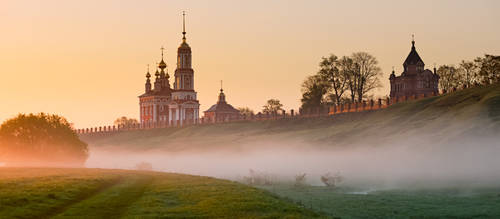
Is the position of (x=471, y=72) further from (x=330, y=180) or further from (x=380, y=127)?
(x=330, y=180)

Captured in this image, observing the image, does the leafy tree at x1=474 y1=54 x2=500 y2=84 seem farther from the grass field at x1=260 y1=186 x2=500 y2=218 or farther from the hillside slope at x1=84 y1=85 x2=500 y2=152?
the grass field at x1=260 y1=186 x2=500 y2=218

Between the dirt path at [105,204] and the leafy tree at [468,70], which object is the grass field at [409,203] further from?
the leafy tree at [468,70]

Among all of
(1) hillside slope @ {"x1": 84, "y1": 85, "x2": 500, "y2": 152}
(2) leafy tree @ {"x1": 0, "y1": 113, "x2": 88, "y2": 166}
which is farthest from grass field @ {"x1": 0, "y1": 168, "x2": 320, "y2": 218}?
(1) hillside slope @ {"x1": 84, "y1": 85, "x2": 500, "y2": 152}

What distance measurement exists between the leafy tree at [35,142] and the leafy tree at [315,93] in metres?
68.2

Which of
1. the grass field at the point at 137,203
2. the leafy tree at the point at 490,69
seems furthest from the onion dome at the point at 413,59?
the grass field at the point at 137,203

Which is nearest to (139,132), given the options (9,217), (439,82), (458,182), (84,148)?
(439,82)

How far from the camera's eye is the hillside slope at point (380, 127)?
314 feet

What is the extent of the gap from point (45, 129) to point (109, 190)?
56.1 meters

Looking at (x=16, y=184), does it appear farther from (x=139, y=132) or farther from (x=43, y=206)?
(x=139, y=132)

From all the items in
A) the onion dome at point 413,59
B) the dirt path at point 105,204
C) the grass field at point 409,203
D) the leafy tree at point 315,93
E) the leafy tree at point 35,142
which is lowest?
the grass field at point 409,203

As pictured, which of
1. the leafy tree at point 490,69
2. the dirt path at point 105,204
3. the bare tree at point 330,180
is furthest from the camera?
the leafy tree at point 490,69

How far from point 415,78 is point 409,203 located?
128934 millimetres

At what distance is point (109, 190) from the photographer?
42.0 meters

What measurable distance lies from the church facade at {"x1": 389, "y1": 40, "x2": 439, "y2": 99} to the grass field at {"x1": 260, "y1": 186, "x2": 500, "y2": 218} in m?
117
